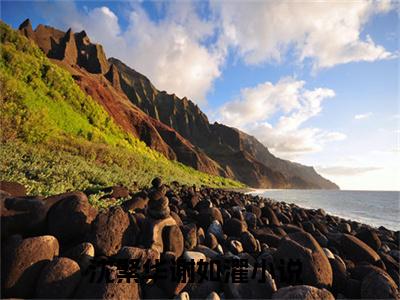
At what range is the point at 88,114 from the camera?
2917 centimetres

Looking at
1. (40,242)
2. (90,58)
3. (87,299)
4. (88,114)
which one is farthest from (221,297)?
(90,58)

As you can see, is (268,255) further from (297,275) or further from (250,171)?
(250,171)

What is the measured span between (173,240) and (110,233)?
2.95 ft

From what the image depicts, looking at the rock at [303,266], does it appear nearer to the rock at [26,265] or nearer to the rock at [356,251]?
the rock at [356,251]

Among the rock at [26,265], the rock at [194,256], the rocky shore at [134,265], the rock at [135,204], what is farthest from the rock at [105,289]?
the rock at [135,204]

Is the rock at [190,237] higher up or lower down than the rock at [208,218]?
lower down

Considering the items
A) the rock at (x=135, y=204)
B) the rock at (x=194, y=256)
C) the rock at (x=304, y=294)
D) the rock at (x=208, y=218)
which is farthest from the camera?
the rock at (x=135, y=204)

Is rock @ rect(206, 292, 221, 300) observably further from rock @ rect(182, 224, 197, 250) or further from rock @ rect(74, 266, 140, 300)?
A: rock @ rect(182, 224, 197, 250)

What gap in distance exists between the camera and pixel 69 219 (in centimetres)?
348

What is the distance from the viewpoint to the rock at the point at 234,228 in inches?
219

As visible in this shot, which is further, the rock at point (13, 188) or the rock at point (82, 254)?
the rock at point (13, 188)

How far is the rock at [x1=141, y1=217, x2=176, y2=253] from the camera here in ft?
12.3

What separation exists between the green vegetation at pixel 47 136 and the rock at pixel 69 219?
11.5 ft

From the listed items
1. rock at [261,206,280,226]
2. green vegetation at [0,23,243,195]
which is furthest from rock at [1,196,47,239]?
rock at [261,206,280,226]
